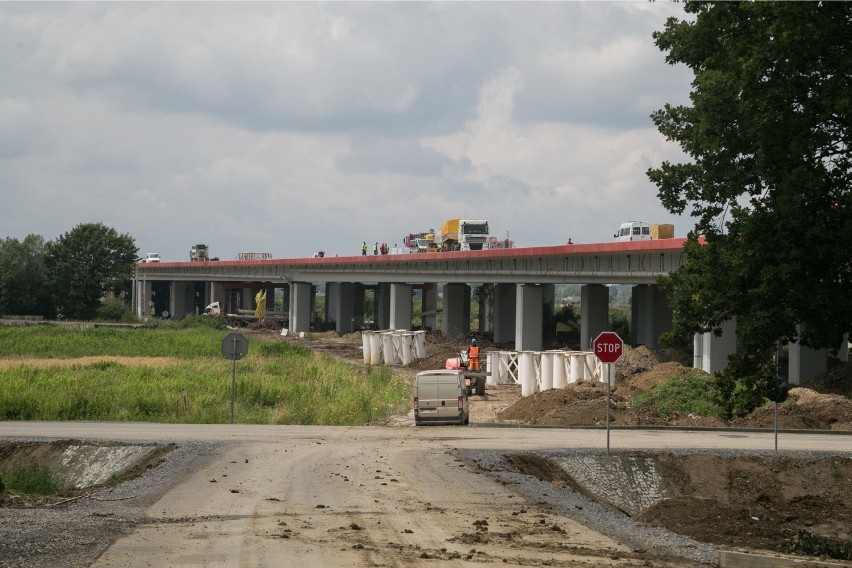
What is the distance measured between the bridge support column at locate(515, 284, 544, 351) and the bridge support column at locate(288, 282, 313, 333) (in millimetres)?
41086

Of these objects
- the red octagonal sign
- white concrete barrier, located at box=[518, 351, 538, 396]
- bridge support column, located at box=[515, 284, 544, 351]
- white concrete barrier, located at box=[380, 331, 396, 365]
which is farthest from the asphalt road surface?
bridge support column, located at box=[515, 284, 544, 351]

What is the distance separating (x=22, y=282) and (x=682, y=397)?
109m

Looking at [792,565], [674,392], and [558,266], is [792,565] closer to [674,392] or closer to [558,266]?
[674,392]

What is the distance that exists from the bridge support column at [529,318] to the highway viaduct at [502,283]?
6cm

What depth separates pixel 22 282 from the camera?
129625 mm

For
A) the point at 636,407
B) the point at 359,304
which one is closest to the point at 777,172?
the point at 636,407

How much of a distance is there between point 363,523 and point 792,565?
5.85 m

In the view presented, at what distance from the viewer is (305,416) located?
3497 cm

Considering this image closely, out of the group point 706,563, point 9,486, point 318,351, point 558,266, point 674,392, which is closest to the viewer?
point 706,563

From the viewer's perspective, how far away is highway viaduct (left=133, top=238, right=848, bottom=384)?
5109 centimetres

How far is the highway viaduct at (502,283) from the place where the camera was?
51.1 metres

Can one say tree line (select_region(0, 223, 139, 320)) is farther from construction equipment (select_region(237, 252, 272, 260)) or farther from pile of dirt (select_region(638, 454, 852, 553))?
pile of dirt (select_region(638, 454, 852, 553))

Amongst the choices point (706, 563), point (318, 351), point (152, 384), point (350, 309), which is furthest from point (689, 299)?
point (350, 309)

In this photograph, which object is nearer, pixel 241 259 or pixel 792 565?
pixel 792 565
